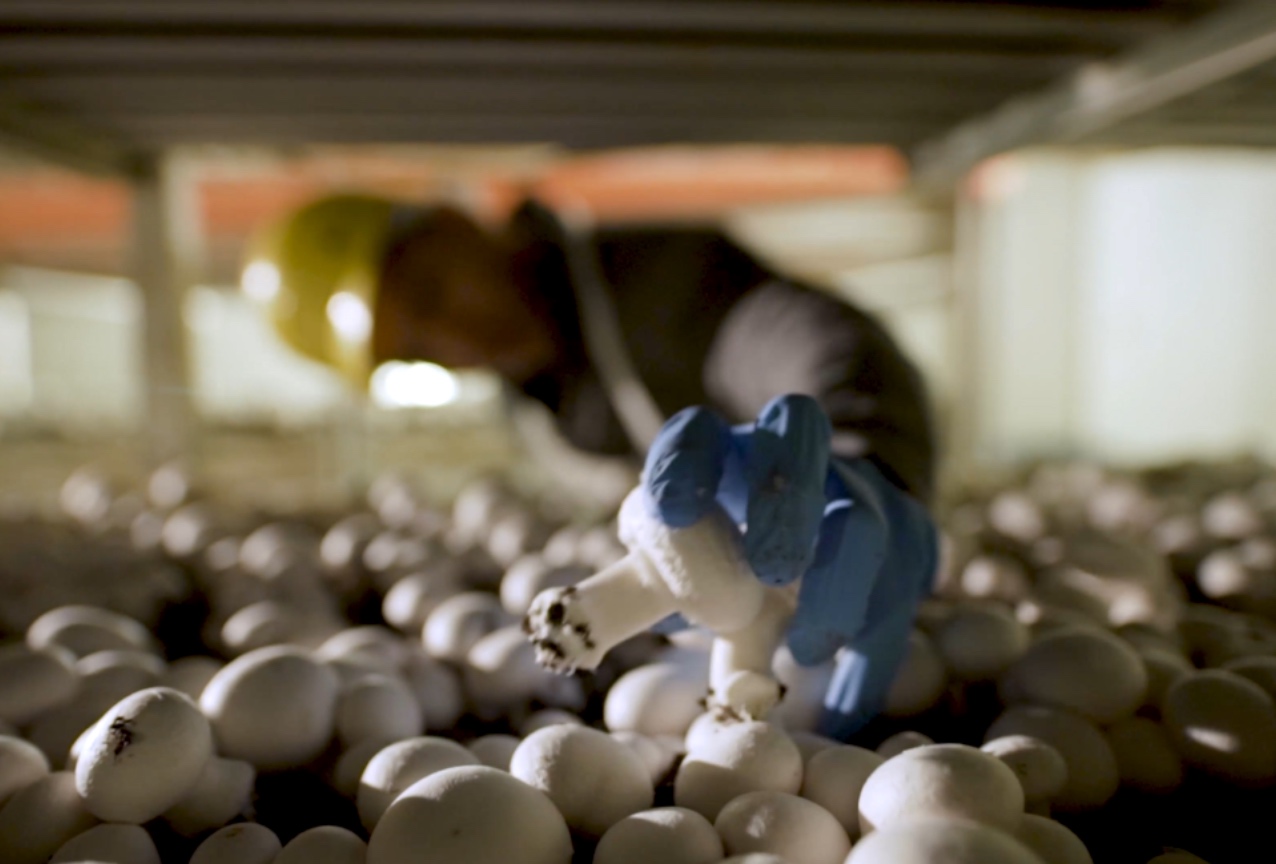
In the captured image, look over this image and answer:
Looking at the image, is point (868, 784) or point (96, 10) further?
point (96, 10)

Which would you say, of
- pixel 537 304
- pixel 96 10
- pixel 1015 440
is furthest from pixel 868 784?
pixel 1015 440

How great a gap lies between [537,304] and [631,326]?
8.0 inches

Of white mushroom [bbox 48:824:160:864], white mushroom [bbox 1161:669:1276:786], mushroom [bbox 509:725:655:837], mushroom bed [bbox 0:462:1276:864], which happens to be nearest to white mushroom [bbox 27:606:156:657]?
mushroom bed [bbox 0:462:1276:864]

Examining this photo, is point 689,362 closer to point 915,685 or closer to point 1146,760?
point 915,685

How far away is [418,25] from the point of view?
1.12 m

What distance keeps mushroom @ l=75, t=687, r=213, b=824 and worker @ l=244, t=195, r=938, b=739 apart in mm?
303

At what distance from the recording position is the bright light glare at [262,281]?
5.42 feet

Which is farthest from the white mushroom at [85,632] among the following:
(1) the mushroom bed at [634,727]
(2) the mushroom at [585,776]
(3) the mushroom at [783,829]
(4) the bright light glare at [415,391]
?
(4) the bright light glare at [415,391]

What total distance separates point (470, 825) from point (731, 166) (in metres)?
3.86

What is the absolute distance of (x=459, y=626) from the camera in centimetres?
86

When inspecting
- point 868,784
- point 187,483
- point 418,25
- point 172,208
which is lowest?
point 187,483

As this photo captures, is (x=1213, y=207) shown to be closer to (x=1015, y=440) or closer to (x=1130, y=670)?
(x=1015, y=440)

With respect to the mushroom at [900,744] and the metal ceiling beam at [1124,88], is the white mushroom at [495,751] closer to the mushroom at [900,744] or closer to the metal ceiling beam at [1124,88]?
the mushroom at [900,744]

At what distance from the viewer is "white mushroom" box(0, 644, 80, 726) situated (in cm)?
68
